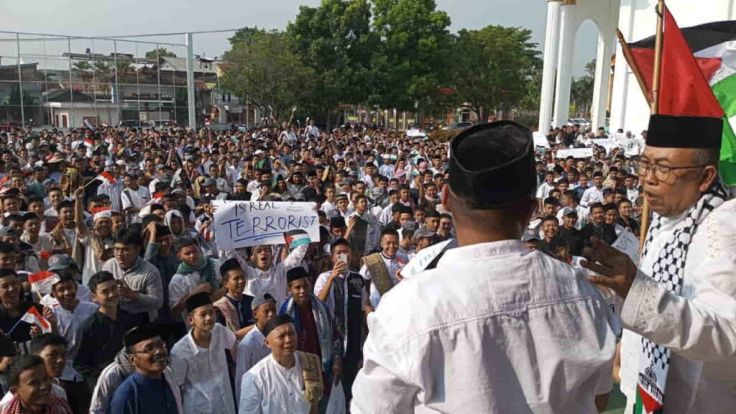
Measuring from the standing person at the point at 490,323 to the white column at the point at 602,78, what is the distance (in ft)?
89.0

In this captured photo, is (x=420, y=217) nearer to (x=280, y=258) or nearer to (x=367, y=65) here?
(x=280, y=258)

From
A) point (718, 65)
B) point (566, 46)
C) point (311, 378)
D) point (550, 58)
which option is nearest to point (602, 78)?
point (566, 46)

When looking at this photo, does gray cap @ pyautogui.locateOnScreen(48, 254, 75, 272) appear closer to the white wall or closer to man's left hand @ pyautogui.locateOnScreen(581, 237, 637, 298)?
man's left hand @ pyautogui.locateOnScreen(581, 237, 637, 298)

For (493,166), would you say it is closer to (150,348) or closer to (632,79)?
(150,348)

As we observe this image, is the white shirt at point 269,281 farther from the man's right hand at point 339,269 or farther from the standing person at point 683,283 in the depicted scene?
the standing person at point 683,283

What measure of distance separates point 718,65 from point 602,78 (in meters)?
24.1

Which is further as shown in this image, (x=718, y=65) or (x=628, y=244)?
(x=628, y=244)

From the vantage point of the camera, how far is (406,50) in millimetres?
34375

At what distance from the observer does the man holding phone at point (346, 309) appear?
522 centimetres

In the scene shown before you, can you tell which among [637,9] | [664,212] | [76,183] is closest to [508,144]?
[664,212]

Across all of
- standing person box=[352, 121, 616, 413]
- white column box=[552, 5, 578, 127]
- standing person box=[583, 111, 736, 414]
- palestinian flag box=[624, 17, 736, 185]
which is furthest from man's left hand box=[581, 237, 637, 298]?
white column box=[552, 5, 578, 127]

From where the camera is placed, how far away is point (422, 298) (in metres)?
1.33

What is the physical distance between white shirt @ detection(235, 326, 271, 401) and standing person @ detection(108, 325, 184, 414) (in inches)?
26.2

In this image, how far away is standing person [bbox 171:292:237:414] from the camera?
4086mm
